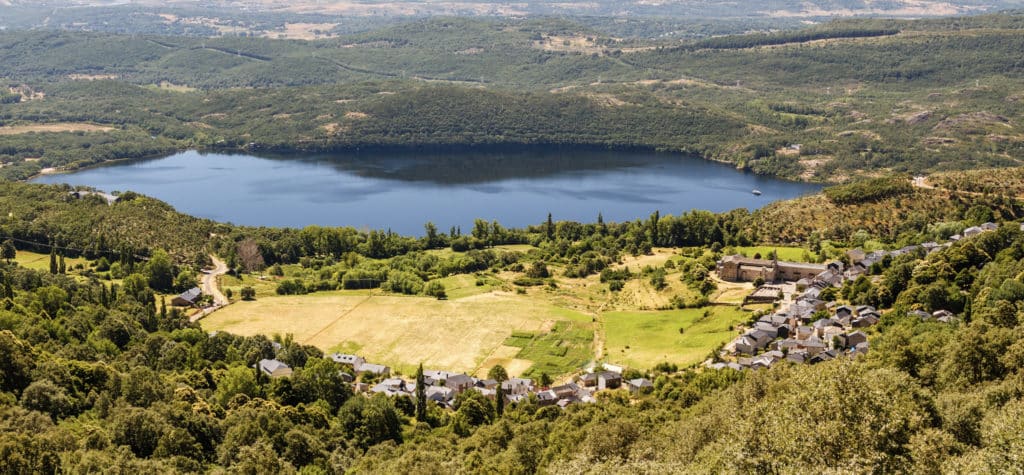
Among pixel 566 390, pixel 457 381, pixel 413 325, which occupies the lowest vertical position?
pixel 413 325

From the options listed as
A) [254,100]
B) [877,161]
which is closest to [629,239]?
[877,161]

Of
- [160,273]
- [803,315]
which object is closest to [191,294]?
[160,273]

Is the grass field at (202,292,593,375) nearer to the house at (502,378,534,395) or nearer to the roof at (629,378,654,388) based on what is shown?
the house at (502,378,534,395)

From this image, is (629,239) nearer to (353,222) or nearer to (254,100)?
(353,222)

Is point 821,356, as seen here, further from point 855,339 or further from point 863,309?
point 863,309

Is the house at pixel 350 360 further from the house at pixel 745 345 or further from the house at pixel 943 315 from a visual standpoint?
the house at pixel 943 315

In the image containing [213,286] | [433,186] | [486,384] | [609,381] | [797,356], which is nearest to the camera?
[797,356]

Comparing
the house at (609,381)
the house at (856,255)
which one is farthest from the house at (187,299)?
the house at (856,255)
